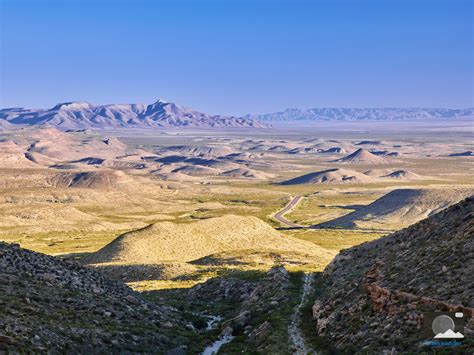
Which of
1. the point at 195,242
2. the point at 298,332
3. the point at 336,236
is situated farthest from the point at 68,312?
the point at 336,236

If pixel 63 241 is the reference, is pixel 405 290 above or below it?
above

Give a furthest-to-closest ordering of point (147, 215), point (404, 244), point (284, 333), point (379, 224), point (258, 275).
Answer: point (147, 215), point (379, 224), point (258, 275), point (404, 244), point (284, 333)

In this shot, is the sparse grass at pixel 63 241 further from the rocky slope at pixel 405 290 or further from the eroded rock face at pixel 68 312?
the rocky slope at pixel 405 290

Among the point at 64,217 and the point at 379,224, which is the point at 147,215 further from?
the point at 379,224

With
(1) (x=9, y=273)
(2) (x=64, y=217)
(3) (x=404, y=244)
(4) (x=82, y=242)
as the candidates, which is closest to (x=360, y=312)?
(3) (x=404, y=244)

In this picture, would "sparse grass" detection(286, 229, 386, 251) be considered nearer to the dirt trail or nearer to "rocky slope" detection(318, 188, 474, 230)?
"rocky slope" detection(318, 188, 474, 230)

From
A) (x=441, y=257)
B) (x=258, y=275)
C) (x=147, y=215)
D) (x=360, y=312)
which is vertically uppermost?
(x=441, y=257)

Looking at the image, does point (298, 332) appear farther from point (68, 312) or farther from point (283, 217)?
point (283, 217)
